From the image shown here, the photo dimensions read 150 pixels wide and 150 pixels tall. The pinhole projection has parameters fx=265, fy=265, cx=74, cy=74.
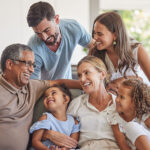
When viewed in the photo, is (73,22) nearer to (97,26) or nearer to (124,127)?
(97,26)

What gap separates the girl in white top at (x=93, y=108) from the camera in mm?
1716

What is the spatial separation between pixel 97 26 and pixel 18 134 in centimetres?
98

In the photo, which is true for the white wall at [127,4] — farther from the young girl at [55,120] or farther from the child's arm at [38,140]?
the child's arm at [38,140]

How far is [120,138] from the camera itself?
1.64 meters

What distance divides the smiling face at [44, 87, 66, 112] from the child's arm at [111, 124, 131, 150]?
0.40 m

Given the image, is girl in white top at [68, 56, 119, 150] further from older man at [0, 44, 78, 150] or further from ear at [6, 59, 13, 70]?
ear at [6, 59, 13, 70]

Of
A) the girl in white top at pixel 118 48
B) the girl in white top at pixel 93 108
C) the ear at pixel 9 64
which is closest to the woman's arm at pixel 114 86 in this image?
the girl in white top at pixel 118 48

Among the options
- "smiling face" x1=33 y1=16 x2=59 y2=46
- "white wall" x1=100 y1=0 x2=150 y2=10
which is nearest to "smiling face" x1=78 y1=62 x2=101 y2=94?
"smiling face" x1=33 y1=16 x2=59 y2=46

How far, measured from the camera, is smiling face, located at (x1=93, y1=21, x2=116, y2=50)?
6.58ft

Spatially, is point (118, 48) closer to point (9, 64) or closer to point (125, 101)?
point (125, 101)

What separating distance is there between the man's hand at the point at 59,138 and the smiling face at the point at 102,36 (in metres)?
0.74

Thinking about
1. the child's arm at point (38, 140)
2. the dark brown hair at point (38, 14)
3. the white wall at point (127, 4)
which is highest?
the dark brown hair at point (38, 14)

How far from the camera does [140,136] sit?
1.51 m

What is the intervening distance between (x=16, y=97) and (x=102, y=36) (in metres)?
0.79
